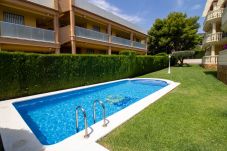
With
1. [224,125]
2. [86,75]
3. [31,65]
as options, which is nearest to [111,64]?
[86,75]

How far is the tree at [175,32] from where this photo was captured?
36.8 m

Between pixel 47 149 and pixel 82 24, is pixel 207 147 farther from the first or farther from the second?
pixel 82 24

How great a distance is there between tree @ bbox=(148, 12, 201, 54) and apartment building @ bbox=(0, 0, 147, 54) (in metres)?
18.1

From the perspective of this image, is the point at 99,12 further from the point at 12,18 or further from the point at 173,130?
the point at 173,130

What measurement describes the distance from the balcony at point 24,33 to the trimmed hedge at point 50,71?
4461 millimetres

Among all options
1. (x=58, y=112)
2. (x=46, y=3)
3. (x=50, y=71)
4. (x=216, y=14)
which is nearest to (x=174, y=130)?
(x=58, y=112)

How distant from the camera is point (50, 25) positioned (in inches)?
761

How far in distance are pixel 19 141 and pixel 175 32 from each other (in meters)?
39.1

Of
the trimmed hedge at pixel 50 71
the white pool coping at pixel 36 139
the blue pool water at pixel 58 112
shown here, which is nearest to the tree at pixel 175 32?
the trimmed hedge at pixel 50 71

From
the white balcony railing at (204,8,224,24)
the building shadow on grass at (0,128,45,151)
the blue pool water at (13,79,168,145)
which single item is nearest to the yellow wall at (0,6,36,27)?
the blue pool water at (13,79,168,145)

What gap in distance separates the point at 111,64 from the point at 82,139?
1236cm

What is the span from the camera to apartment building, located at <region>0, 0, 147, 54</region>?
13258 millimetres

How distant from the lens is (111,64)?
53.4 ft

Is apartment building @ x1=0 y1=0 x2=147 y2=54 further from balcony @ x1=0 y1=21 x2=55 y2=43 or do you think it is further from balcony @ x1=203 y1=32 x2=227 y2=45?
balcony @ x1=203 y1=32 x2=227 y2=45
